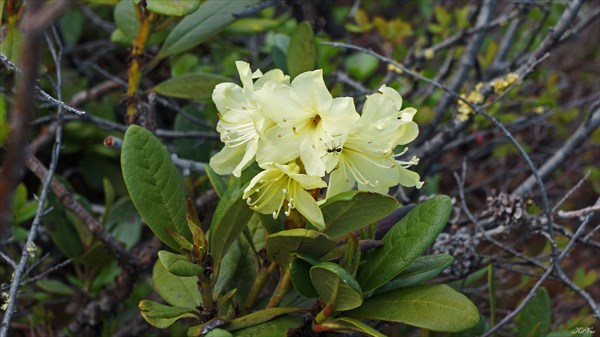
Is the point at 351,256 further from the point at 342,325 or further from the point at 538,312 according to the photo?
the point at 538,312

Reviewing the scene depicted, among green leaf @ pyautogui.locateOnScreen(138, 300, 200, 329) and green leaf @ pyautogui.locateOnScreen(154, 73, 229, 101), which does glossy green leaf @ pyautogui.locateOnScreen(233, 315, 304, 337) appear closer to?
green leaf @ pyautogui.locateOnScreen(138, 300, 200, 329)

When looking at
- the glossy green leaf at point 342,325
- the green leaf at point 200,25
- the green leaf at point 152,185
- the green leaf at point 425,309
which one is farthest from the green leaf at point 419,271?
the green leaf at point 200,25

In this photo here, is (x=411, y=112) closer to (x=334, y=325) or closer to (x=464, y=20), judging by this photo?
(x=334, y=325)

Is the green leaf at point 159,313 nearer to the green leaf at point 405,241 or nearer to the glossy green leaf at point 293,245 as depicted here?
the glossy green leaf at point 293,245

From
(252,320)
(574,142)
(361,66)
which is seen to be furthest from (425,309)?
(361,66)

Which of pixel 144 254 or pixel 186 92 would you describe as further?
pixel 144 254

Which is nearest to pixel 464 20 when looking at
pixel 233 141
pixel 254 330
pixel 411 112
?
pixel 411 112
